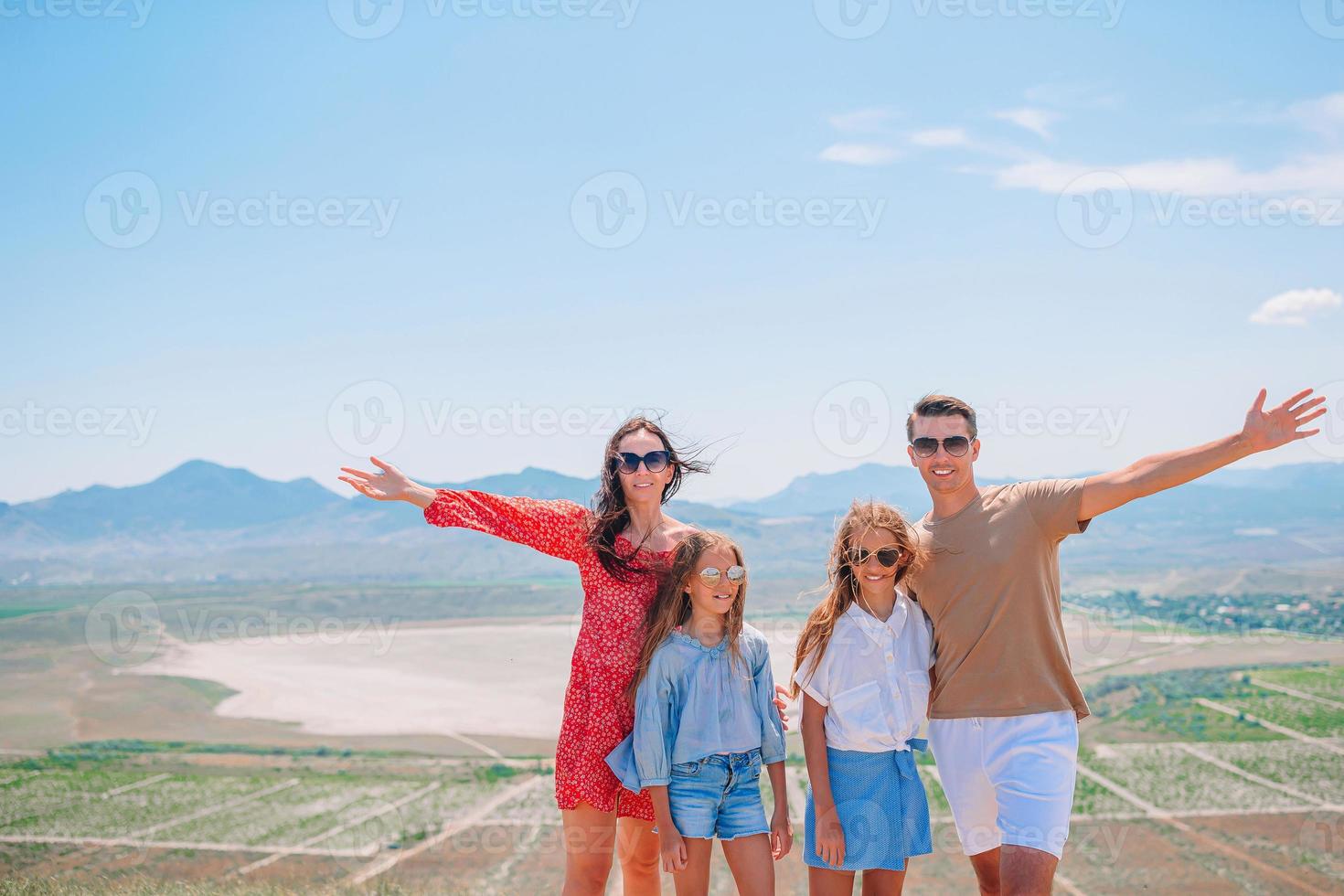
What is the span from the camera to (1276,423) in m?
3.66

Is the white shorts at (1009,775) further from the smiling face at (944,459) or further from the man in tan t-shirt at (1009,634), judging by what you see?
the smiling face at (944,459)

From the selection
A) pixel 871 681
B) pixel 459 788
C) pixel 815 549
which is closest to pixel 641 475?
pixel 871 681

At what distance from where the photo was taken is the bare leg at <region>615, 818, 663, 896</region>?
408cm

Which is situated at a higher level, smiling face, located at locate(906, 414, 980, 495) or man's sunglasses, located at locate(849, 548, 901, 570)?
smiling face, located at locate(906, 414, 980, 495)

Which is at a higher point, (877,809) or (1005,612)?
(1005,612)

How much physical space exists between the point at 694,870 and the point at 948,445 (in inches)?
75.1

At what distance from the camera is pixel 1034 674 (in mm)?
3773

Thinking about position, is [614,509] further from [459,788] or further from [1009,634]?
[459,788]

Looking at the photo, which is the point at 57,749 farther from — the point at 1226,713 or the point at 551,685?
the point at 1226,713

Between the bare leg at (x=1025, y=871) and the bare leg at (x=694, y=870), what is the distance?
107 centimetres

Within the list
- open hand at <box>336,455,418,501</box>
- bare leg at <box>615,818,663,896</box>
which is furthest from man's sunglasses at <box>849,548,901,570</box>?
open hand at <box>336,455,418,501</box>

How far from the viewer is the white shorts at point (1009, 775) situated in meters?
3.63

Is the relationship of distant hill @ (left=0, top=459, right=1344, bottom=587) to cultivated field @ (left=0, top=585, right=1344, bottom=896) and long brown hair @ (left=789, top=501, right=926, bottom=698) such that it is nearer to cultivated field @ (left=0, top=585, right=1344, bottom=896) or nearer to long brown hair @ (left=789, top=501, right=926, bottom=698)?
cultivated field @ (left=0, top=585, right=1344, bottom=896)

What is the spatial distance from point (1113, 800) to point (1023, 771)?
35202 mm
